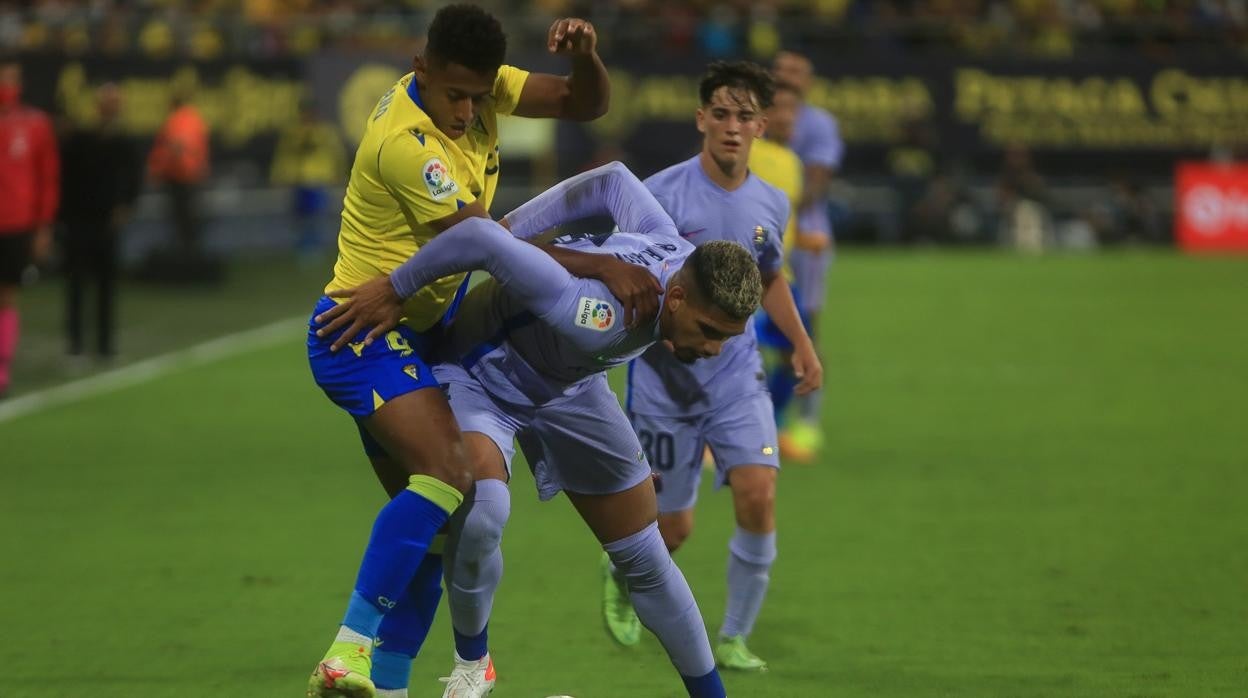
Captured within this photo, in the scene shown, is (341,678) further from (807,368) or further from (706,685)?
(807,368)

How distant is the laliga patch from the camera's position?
5465 millimetres

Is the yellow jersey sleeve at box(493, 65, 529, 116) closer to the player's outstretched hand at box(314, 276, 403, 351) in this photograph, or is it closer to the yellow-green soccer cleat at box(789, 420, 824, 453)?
the player's outstretched hand at box(314, 276, 403, 351)

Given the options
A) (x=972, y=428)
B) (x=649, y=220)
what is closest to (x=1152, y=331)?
(x=972, y=428)

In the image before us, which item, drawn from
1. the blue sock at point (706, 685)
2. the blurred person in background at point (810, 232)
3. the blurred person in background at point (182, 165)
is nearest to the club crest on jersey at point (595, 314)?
the blue sock at point (706, 685)

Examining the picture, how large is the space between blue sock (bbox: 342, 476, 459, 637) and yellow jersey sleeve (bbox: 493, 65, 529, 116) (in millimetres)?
1434

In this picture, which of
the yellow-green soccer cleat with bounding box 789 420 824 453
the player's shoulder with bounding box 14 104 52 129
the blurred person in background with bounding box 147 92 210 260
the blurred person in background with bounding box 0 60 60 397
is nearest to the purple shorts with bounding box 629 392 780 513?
the yellow-green soccer cleat with bounding box 789 420 824 453

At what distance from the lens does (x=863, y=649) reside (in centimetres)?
698

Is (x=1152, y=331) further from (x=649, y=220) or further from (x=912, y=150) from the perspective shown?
(x=649, y=220)

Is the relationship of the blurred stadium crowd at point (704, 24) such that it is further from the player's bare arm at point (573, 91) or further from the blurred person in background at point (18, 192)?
the player's bare arm at point (573, 91)

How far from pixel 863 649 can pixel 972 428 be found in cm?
597

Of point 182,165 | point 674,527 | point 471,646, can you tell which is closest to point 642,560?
point 471,646

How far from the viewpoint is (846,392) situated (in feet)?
47.4

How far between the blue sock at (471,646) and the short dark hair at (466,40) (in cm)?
190

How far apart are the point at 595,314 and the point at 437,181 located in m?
0.69
